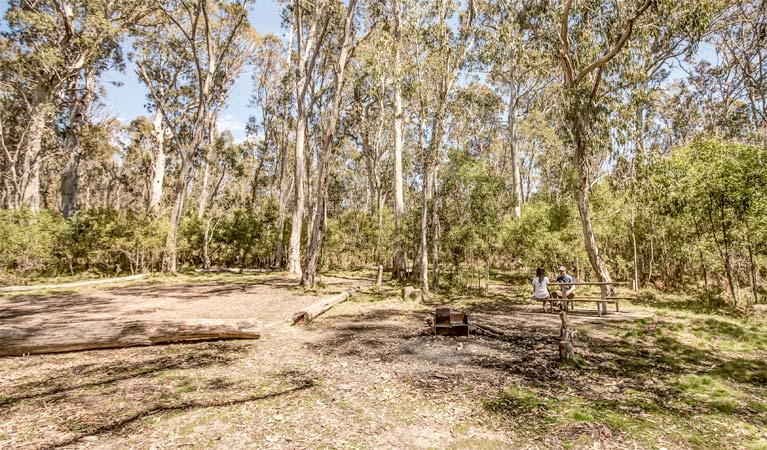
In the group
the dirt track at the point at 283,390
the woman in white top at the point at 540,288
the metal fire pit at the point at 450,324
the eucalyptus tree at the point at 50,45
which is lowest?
the dirt track at the point at 283,390

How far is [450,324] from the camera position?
7.48m

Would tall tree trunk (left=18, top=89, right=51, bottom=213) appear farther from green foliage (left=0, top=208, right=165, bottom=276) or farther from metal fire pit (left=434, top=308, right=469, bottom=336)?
metal fire pit (left=434, top=308, right=469, bottom=336)

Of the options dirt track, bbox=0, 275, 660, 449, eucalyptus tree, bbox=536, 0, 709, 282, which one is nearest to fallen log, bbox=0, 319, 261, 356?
dirt track, bbox=0, 275, 660, 449

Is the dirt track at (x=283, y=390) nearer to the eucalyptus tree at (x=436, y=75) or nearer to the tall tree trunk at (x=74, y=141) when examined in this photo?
the eucalyptus tree at (x=436, y=75)

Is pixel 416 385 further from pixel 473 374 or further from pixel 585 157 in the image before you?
pixel 585 157

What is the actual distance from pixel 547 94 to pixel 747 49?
11.0m

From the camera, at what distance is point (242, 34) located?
23.8m

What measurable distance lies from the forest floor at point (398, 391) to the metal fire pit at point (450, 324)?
351 mm

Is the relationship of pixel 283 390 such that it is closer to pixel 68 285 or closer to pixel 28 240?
pixel 68 285

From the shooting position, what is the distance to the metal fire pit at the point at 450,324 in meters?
7.44

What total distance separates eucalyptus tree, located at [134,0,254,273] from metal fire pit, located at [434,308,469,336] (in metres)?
15.5

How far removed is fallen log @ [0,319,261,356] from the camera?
5742 mm

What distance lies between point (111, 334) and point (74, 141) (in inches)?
862

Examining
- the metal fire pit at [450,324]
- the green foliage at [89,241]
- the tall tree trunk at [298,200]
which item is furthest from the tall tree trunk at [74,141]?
the metal fire pit at [450,324]
